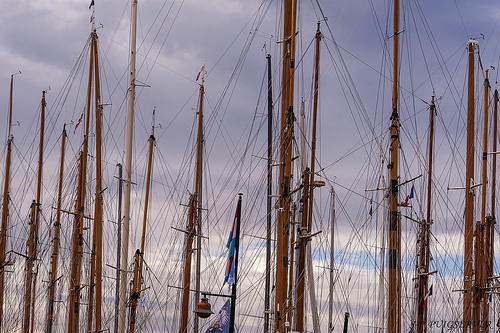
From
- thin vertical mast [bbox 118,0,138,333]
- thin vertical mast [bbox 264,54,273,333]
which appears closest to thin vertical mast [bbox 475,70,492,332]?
thin vertical mast [bbox 264,54,273,333]

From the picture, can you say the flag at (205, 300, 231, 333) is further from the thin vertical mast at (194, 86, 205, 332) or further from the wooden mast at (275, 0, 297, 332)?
the thin vertical mast at (194, 86, 205, 332)

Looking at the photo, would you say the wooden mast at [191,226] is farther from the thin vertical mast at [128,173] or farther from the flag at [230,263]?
the flag at [230,263]

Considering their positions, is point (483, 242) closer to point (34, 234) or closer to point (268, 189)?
point (268, 189)

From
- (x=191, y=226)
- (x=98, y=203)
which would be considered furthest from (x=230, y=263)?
(x=191, y=226)

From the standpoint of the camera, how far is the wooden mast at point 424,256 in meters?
48.1

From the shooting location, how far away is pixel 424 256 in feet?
166

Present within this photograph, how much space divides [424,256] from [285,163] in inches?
816

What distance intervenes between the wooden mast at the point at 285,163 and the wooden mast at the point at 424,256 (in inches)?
609

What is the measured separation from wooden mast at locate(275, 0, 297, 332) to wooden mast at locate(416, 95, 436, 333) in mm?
15478

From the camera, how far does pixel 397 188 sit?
35188 mm

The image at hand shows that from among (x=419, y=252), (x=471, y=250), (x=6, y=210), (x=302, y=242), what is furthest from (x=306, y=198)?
(x=6, y=210)

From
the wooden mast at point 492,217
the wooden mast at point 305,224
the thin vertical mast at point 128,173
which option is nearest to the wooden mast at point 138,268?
the thin vertical mast at point 128,173

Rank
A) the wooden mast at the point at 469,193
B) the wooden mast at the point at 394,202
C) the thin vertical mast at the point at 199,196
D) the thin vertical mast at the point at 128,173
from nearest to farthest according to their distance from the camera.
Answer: the wooden mast at the point at 394,202 < the thin vertical mast at the point at 128,173 < the wooden mast at the point at 469,193 < the thin vertical mast at the point at 199,196

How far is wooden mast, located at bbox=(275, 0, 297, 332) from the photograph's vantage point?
31344 mm
